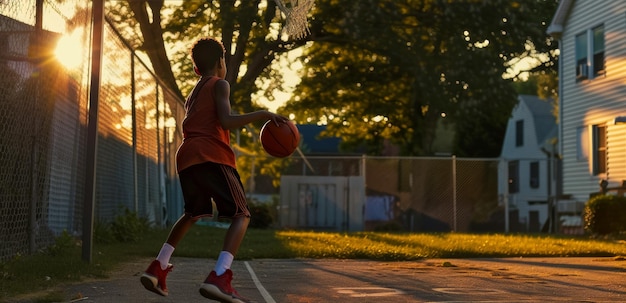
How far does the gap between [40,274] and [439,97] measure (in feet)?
83.2

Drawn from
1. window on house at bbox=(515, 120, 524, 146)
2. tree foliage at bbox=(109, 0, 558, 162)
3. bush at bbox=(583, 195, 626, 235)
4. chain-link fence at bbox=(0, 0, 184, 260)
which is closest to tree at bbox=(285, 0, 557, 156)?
tree foliage at bbox=(109, 0, 558, 162)

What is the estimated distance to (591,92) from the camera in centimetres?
2930

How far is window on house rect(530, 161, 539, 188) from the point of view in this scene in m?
53.9

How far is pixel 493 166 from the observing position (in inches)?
1374

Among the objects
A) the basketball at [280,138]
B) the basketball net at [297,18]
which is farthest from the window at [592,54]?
the basketball at [280,138]

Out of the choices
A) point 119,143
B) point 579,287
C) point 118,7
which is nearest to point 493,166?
point 118,7

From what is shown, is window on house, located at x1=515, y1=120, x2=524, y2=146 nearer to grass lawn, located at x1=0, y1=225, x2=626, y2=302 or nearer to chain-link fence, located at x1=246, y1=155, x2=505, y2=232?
chain-link fence, located at x1=246, y1=155, x2=505, y2=232

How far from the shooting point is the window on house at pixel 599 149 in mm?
28969

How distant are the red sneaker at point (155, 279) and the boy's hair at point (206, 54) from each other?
134 centimetres

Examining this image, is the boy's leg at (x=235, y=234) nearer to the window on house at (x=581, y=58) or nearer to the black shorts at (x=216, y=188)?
the black shorts at (x=216, y=188)

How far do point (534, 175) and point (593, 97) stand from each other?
2563cm

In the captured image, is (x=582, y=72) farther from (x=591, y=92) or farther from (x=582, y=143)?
(x=582, y=143)

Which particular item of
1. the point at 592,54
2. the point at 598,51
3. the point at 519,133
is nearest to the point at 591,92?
the point at 592,54

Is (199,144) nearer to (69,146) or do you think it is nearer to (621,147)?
(69,146)
